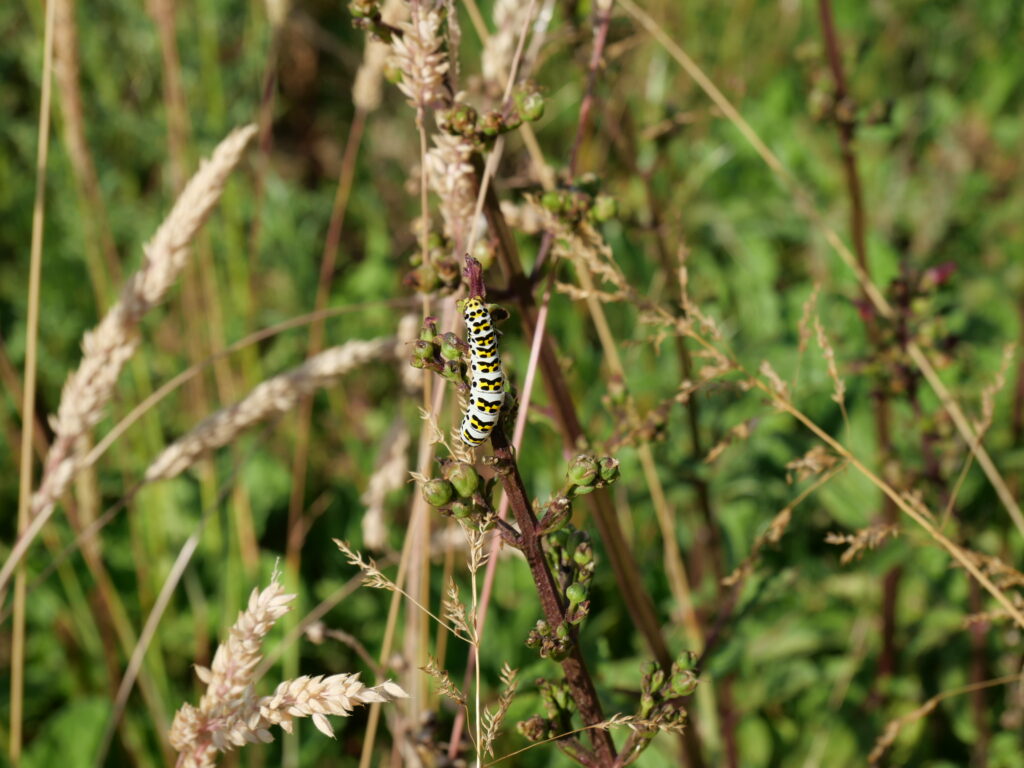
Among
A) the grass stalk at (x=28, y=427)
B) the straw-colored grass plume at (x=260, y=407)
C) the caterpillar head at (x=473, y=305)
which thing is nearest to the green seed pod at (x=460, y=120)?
the caterpillar head at (x=473, y=305)

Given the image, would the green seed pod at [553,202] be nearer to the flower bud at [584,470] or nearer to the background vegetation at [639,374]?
the background vegetation at [639,374]

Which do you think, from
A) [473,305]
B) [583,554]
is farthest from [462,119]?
[583,554]

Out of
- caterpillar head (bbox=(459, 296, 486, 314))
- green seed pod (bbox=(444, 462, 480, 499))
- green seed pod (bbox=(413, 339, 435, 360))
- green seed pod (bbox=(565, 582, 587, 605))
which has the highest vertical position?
caterpillar head (bbox=(459, 296, 486, 314))

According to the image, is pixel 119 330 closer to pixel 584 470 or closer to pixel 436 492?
pixel 436 492

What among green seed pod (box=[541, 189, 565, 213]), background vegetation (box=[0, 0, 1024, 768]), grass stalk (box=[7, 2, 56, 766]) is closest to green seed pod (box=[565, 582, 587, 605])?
background vegetation (box=[0, 0, 1024, 768])

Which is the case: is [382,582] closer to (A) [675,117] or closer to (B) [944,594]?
(A) [675,117]

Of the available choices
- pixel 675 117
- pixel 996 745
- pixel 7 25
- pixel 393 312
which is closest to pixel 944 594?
pixel 996 745

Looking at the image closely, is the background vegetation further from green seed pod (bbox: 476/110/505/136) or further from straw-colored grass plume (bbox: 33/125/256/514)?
green seed pod (bbox: 476/110/505/136)
